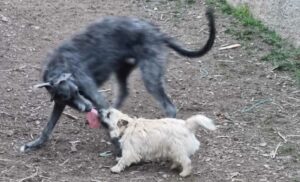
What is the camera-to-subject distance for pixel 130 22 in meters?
6.24

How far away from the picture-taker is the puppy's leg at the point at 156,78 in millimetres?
6156

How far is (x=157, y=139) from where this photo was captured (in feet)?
17.3

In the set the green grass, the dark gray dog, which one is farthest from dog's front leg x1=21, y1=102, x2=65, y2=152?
the green grass

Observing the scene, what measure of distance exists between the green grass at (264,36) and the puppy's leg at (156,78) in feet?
6.23

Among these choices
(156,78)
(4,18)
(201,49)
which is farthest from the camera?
(4,18)

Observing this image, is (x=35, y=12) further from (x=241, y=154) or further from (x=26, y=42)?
(x=241, y=154)

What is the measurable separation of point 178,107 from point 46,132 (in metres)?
1.49

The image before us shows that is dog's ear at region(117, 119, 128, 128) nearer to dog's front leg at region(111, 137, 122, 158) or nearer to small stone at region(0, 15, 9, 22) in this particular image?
dog's front leg at region(111, 137, 122, 158)

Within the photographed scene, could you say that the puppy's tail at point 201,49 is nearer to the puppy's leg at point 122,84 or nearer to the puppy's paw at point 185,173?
the puppy's leg at point 122,84

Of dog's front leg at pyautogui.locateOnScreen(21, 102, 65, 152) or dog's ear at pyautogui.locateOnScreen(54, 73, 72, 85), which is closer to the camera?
dog's ear at pyautogui.locateOnScreen(54, 73, 72, 85)

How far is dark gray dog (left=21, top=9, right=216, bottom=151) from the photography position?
19.3ft

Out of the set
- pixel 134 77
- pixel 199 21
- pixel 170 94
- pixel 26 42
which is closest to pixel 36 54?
pixel 26 42

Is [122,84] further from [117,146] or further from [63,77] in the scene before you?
[117,146]

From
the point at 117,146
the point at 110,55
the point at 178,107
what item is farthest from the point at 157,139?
the point at 178,107
